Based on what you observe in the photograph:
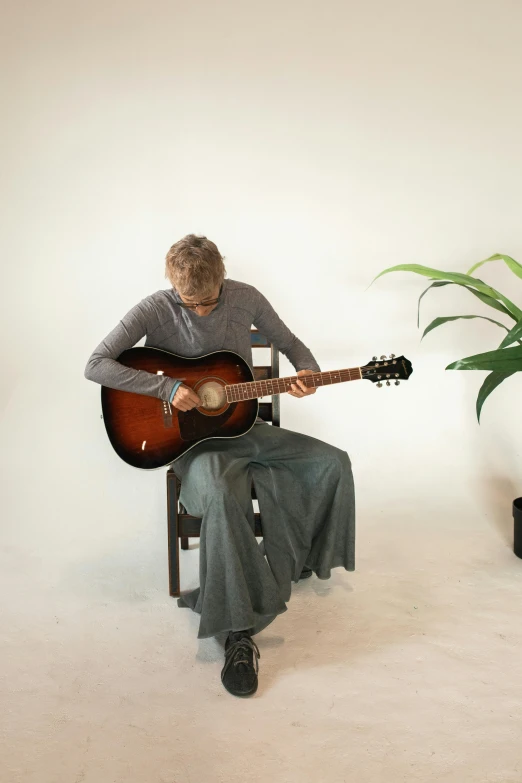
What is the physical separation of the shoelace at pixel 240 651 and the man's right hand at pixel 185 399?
748 mm

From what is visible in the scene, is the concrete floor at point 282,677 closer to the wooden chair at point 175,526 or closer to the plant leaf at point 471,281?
the wooden chair at point 175,526

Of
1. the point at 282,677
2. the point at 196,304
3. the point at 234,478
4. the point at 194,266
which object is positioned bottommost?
the point at 282,677

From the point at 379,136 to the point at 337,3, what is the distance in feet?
1.95

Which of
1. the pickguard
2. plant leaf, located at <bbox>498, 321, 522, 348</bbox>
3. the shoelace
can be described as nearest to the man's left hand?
the pickguard

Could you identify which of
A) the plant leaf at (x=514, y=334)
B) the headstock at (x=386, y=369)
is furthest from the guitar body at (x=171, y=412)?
the plant leaf at (x=514, y=334)

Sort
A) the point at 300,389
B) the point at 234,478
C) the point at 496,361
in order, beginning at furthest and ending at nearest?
1. the point at 496,361
2. the point at 300,389
3. the point at 234,478

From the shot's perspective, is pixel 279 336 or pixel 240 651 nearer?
pixel 240 651

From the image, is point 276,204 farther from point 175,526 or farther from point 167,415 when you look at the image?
point 175,526

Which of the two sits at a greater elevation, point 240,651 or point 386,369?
point 386,369

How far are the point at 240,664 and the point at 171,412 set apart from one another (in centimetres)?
83

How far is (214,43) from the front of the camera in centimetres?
330

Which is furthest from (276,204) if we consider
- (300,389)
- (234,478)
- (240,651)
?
(240,651)

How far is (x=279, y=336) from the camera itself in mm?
2789

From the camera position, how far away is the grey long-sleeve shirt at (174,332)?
247 cm
